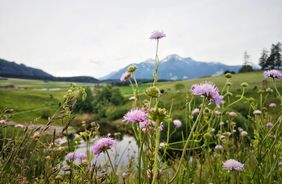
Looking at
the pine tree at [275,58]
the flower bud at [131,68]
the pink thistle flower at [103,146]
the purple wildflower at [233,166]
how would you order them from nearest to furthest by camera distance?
the pink thistle flower at [103,146], the flower bud at [131,68], the purple wildflower at [233,166], the pine tree at [275,58]

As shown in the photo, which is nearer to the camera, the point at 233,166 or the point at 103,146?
the point at 103,146

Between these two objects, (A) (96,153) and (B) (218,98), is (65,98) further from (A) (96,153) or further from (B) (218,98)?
(B) (218,98)

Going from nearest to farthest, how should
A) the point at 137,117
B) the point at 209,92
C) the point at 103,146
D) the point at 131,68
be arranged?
1. the point at 209,92
2. the point at 137,117
3. the point at 103,146
4. the point at 131,68

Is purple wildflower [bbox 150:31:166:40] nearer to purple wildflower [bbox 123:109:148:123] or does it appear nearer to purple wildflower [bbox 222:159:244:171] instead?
purple wildflower [bbox 123:109:148:123]

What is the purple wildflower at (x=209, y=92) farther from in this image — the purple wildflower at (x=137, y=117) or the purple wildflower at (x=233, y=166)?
the purple wildflower at (x=233, y=166)

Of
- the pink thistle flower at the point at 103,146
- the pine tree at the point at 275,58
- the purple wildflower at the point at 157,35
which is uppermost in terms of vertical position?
the pine tree at the point at 275,58

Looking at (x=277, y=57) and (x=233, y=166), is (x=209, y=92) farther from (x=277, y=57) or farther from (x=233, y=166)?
(x=277, y=57)

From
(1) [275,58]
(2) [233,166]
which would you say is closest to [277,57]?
(1) [275,58]

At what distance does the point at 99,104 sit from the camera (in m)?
66.2

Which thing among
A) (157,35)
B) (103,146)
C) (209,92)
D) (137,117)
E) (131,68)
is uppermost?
(157,35)

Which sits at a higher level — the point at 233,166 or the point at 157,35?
the point at 157,35

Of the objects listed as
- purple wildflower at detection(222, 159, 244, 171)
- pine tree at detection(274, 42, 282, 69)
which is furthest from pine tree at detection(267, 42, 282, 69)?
purple wildflower at detection(222, 159, 244, 171)

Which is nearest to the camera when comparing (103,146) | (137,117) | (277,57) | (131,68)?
(137,117)

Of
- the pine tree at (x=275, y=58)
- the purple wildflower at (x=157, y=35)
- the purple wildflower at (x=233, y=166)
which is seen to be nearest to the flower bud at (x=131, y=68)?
the purple wildflower at (x=157, y=35)
